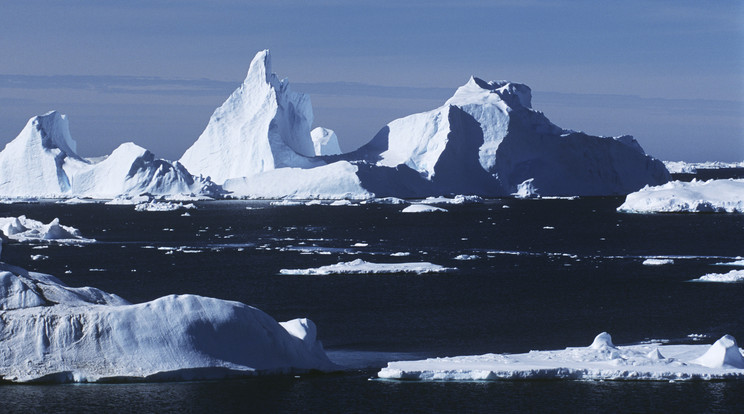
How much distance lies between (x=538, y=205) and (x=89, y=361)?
6193 centimetres

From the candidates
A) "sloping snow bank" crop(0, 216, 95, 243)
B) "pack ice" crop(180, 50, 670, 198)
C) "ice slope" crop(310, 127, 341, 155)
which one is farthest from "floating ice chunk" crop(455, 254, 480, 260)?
"ice slope" crop(310, 127, 341, 155)

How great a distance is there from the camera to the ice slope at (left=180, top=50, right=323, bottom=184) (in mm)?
75938

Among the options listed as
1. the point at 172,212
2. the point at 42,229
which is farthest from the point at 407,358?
the point at 172,212

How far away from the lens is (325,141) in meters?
100

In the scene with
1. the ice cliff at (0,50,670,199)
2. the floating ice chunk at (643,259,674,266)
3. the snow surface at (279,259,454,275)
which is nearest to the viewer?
the snow surface at (279,259,454,275)

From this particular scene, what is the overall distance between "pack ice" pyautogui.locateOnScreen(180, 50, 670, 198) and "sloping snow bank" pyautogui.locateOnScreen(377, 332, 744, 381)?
53955mm

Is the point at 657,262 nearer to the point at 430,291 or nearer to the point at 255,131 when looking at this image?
the point at 430,291

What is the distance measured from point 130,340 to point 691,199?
5180cm

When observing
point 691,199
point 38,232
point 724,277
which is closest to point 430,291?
point 724,277

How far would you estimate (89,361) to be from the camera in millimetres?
16688

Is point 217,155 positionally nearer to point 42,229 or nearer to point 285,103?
point 285,103

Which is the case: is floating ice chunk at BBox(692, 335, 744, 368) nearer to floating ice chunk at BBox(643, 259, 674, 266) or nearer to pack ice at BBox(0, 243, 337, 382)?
pack ice at BBox(0, 243, 337, 382)

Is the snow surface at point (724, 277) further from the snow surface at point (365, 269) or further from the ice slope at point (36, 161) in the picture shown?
the ice slope at point (36, 161)

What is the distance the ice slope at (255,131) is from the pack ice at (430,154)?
0.08 m
